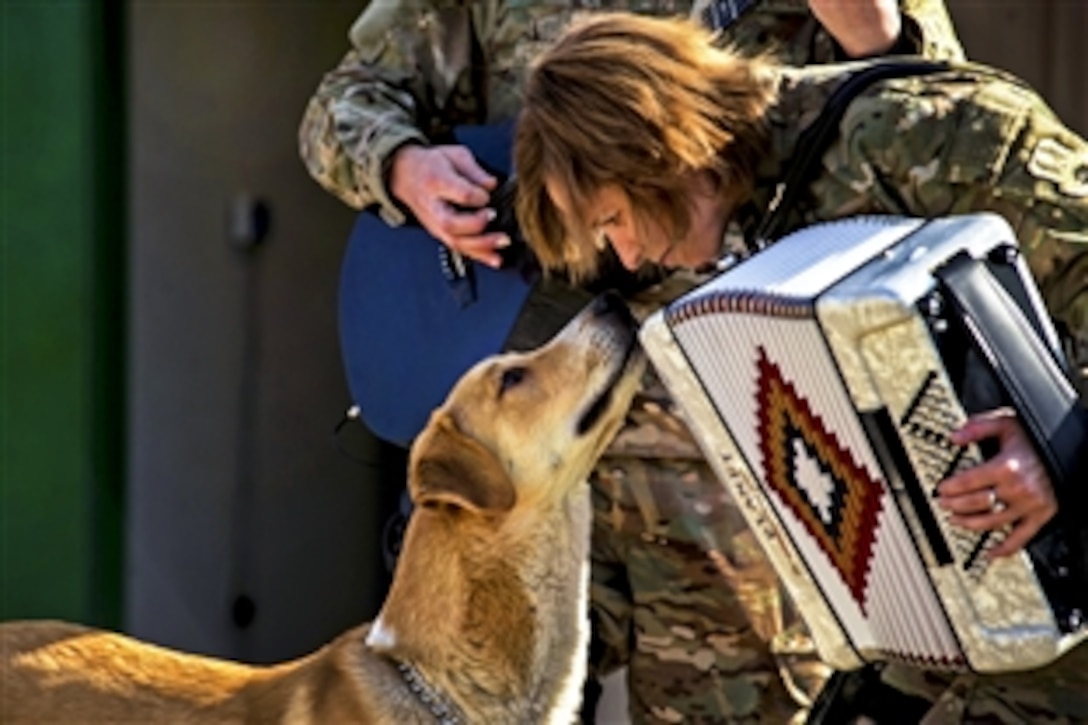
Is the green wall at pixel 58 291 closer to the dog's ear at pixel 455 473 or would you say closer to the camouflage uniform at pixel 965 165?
the dog's ear at pixel 455 473

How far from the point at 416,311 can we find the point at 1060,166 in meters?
1.84

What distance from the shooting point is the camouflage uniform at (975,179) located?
118 inches

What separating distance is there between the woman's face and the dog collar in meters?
0.86

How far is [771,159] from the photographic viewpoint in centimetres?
326

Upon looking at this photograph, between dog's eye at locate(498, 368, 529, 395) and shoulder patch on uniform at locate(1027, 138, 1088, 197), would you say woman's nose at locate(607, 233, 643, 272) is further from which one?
shoulder patch on uniform at locate(1027, 138, 1088, 197)

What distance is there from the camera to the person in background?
119 inches

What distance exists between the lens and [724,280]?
117 inches

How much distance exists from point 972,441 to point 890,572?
0.81 ft

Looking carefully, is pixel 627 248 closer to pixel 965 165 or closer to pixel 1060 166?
pixel 965 165

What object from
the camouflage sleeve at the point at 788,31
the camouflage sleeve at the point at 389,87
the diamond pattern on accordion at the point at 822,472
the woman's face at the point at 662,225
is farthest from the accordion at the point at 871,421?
the camouflage sleeve at the point at 389,87

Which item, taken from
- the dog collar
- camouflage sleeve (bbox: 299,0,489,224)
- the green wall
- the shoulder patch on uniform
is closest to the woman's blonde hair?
the shoulder patch on uniform

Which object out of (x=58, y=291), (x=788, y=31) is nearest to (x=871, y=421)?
(x=788, y=31)

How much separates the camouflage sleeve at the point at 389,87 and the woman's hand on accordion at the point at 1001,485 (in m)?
1.91

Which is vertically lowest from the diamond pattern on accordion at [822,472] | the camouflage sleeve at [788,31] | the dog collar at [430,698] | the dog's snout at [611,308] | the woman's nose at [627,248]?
the dog collar at [430,698]
